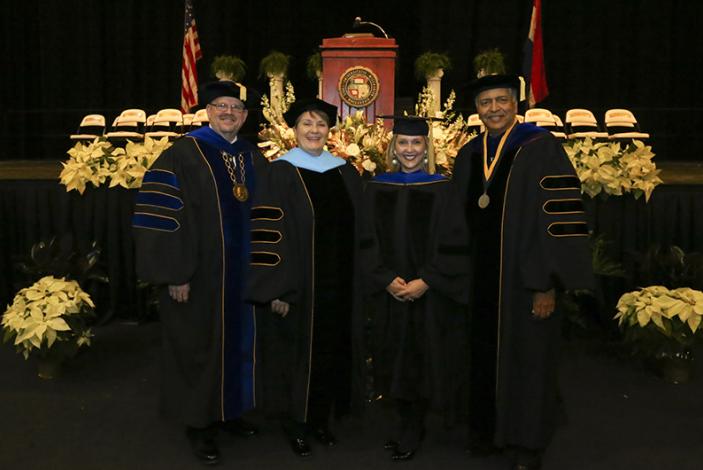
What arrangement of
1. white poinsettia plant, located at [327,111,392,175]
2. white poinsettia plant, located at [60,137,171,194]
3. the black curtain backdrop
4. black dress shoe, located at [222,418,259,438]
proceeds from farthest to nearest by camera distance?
the black curtain backdrop → white poinsettia plant, located at [60,137,171,194] → white poinsettia plant, located at [327,111,392,175] → black dress shoe, located at [222,418,259,438]

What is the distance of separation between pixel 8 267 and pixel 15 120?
7421mm

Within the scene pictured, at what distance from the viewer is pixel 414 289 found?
293 centimetres

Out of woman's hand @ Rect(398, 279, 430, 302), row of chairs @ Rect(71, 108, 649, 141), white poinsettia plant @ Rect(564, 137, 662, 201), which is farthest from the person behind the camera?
row of chairs @ Rect(71, 108, 649, 141)

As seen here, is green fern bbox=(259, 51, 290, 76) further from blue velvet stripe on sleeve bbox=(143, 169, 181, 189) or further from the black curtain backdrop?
blue velvet stripe on sleeve bbox=(143, 169, 181, 189)

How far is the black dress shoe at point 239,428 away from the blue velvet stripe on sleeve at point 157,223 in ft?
3.40

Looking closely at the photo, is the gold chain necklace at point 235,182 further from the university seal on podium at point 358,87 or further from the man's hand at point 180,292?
the university seal on podium at point 358,87

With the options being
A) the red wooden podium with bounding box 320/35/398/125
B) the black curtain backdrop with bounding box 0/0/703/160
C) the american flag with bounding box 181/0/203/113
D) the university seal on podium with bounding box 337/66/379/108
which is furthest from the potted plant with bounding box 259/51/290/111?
the university seal on podium with bounding box 337/66/379/108

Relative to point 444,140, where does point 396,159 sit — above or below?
below

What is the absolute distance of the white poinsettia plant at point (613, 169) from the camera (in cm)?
452

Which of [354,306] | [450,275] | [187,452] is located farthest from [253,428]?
[450,275]

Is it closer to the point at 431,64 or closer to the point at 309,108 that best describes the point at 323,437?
the point at 309,108

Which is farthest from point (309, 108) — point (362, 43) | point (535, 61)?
point (535, 61)

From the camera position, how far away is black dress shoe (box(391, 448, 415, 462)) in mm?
3039

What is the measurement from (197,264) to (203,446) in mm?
831
